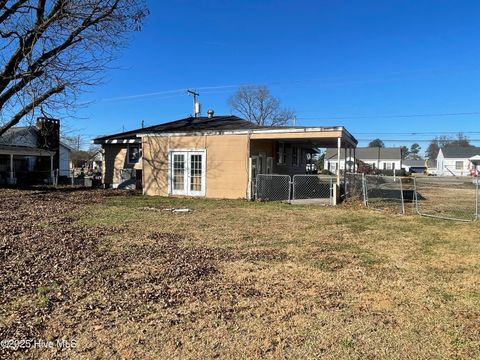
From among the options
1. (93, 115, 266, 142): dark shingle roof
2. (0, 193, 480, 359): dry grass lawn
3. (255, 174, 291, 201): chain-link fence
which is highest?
(93, 115, 266, 142): dark shingle roof

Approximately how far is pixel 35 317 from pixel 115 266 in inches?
72.4

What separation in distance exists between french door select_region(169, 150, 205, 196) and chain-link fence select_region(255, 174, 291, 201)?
2597 mm

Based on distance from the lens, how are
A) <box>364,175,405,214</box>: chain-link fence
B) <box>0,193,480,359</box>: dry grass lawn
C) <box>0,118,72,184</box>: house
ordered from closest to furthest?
<box>0,193,480,359</box>: dry grass lawn → <box>364,175,405,214</box>: chain-link fence → <box>0,118,72,184</box>: house

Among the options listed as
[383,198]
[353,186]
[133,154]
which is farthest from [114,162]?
[383,198]

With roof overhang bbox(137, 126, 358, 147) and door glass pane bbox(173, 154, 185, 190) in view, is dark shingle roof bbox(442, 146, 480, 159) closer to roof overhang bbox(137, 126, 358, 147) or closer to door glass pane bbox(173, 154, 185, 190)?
roof overhang bbox(137, 126, 358, 147)

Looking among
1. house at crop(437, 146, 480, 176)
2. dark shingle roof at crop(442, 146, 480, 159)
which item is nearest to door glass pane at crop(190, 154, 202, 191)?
house at crop(437, 146, 480, 176)

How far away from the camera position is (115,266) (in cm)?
558

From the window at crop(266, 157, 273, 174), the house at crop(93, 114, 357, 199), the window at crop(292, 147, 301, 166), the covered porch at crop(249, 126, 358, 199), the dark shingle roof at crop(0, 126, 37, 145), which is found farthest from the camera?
the dark shingle roof at crop(0, 126, 37, 145)

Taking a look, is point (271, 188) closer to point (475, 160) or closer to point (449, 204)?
point (449, 204)

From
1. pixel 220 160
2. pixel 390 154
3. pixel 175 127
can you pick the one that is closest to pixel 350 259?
pixel 220 160

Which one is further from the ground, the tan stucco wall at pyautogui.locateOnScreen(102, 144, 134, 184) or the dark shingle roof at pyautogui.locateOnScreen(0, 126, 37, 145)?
the dark shingle roof at pyautogui.locateOnScreen(0, 126, 37, 145)

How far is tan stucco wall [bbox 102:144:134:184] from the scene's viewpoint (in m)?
22.9

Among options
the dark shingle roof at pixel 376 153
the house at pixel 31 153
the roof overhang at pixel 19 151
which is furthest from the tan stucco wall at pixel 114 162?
the dark shingle roof at pixel 376 153

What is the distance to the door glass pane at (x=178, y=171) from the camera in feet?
57.6
